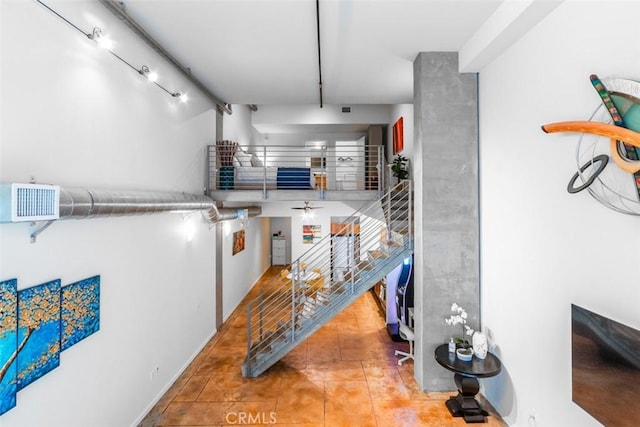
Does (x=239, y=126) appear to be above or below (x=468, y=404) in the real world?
above

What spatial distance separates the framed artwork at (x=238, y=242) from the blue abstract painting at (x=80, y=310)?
4514 millimetres

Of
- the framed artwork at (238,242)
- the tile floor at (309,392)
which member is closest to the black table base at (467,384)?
the tile floor at (309,392)

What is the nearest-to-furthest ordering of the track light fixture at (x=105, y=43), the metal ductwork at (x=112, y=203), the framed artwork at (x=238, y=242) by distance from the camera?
the metal ductwork at (x=112, y=203), the track light fixture at (x=105, y=43), the framed artwork at (x=238, y=242)

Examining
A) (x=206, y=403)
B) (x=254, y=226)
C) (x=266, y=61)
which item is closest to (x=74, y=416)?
(x=206, y=403)

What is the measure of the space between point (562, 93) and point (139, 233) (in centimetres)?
457

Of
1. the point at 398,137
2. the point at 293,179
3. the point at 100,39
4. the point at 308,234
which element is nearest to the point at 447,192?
the point at 293,179

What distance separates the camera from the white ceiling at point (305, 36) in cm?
309

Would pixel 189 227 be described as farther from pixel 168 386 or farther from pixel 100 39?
pixel 100 39

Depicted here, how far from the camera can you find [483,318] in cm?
394

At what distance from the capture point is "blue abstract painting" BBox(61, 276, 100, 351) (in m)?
2.54

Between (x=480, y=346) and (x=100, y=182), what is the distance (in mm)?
4577

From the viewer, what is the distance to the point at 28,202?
1.92 meters

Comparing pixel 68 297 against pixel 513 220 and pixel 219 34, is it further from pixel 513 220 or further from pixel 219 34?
pixel 513 220

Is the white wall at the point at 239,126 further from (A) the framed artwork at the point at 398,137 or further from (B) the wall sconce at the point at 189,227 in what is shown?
→ (A) the framed artwork at the point at 398,137
